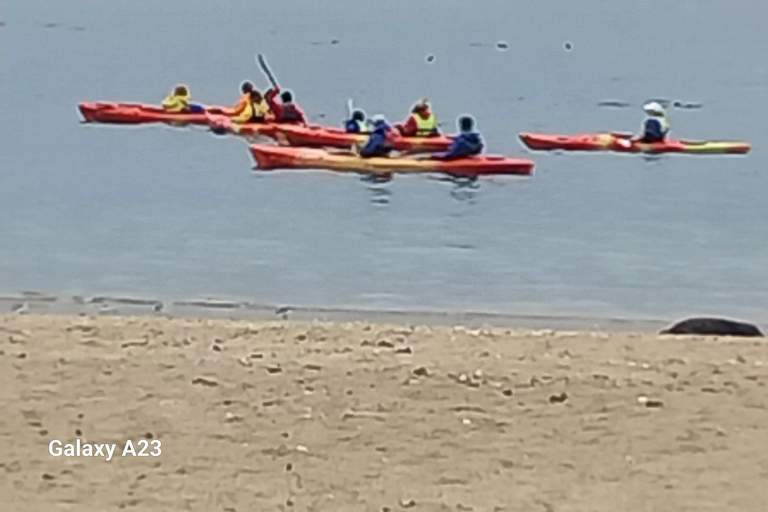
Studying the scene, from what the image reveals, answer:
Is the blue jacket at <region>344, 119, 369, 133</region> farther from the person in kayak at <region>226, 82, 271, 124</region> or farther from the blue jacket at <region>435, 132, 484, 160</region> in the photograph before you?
the person in kayak at <region>226, 82, 271, 124</region>

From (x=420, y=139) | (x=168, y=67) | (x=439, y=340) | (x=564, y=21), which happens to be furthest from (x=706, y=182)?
(x=564, y=21)

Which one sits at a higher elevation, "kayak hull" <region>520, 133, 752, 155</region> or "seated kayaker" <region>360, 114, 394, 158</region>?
"kayak hull" <region>520, 133, 752, 155</region>

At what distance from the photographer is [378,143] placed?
72.9ft

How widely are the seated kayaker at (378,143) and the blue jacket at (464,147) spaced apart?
0.69 m

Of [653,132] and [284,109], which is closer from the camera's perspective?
[653,132]

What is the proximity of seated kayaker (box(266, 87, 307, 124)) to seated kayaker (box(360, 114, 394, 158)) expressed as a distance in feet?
9.12

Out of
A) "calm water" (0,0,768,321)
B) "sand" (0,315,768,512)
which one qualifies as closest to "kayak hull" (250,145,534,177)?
"calm water" (0,0,768,321)

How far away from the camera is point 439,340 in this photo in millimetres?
8141

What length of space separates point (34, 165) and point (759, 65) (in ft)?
108

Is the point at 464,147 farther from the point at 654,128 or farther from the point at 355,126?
the point at 654,128

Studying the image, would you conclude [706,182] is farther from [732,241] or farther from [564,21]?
[564,21]

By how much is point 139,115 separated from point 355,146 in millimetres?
6532

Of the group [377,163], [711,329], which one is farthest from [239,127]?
[711,329]

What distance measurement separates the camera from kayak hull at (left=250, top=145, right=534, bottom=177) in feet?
72.1
